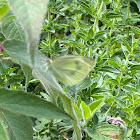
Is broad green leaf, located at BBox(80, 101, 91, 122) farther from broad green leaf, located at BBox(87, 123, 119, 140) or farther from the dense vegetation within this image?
broad green leaf, located at BBox(87, 123, 119, 140)

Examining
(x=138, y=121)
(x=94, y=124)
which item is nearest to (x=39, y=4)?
(x=94, y=124)

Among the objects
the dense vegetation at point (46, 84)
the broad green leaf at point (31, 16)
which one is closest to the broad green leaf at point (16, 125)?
the dense vegetation at point (46, 84)

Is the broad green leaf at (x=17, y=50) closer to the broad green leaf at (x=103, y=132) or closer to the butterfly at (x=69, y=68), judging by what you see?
the butterfly at (x=69, y=68)

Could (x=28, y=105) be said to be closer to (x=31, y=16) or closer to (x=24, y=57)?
(x=24, y=57)

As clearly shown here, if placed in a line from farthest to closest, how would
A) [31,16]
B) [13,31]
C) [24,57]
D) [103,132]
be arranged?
[103,132] → [13,31] → [24,57] → [31,16]

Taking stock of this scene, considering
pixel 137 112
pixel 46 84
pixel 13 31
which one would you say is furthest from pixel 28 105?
pixel 137 112

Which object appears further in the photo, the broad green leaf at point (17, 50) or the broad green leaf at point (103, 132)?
the broad green leaf at point (103, 132)

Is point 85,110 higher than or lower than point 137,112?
higher
